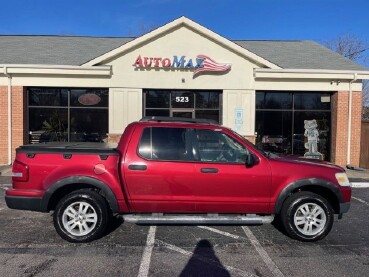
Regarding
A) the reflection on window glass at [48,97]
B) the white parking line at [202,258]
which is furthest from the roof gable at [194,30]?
the white parking line at [202,258]

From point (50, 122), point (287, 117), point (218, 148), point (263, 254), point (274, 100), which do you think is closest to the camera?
point (263, 254)

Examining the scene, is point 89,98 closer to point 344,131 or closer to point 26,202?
point 26,202

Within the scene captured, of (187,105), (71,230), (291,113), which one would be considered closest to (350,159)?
(291,113)

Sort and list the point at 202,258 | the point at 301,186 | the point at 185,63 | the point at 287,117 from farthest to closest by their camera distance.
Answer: the point at 287,117, the point at 185,63, the point at 301,186, the point at 202,258

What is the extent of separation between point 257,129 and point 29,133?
904cm

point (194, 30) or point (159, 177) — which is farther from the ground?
point (194, 30)

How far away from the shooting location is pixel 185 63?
1329cm

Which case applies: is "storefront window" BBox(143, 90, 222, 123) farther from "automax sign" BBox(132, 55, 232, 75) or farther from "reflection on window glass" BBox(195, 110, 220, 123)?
"automax sign" BBox(132, 55, 232, 75)

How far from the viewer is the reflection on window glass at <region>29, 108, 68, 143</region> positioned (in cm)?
1373

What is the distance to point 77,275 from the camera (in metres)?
4.12

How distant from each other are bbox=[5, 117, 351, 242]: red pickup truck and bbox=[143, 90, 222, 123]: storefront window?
28.1 feet

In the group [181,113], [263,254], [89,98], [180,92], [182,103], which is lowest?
[263,254]

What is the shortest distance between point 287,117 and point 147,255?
10.9m

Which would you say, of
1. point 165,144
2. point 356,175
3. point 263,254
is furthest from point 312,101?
point 263,254
